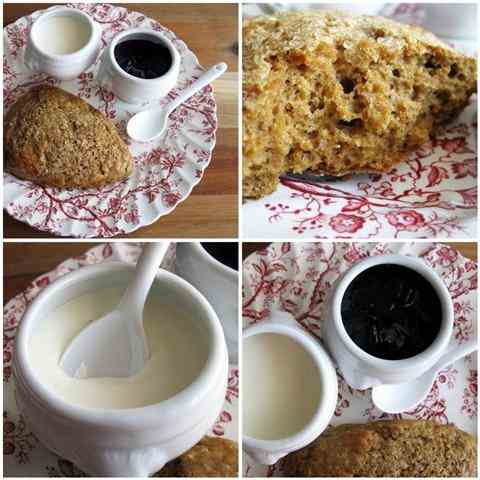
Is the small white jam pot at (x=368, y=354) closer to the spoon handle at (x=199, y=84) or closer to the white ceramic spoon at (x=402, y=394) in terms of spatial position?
the white ceramic spoon at (x=402, y=394)

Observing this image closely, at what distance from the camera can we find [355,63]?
892mm

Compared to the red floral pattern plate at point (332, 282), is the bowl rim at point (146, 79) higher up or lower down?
higher up

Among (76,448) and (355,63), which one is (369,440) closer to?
(76,448)

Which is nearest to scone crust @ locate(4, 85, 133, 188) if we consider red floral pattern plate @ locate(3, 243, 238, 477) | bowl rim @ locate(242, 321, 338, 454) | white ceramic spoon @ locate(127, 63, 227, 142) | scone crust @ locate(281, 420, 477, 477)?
white ceramic spoon @ locate(127, 63, 227, 142)

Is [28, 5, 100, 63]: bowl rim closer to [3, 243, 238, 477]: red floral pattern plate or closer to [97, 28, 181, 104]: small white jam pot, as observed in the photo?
[97, 28, 181, 104]: small white jam pot

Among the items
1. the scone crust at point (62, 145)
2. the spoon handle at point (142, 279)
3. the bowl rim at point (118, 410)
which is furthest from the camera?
the scone crust at point (62, 145)

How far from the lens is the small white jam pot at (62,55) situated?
2.84 feet

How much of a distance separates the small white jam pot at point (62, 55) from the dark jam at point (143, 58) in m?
0.03

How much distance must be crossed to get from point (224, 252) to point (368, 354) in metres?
0.23

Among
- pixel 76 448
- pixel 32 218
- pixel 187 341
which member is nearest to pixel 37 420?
pixel 76 448

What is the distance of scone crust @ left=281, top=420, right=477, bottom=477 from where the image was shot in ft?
2.67

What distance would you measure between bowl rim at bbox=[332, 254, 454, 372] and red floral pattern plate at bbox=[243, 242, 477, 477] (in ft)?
0.32

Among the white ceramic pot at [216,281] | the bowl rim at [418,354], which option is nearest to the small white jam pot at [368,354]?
the bowl rim at [418,354]

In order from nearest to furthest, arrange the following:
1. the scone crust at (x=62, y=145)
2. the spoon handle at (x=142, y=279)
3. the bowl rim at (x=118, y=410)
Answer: the bowl rim at (x=118, y=410) → the spoon handle at (x=142, y=279) → the scone crust at (x=62, y=145)
